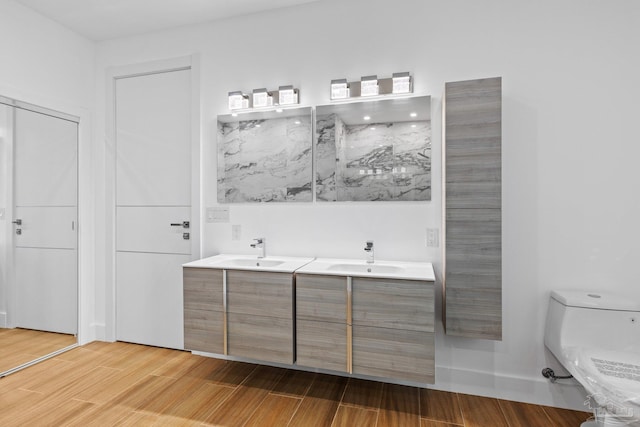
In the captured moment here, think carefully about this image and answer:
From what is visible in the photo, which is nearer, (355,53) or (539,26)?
(539,26)

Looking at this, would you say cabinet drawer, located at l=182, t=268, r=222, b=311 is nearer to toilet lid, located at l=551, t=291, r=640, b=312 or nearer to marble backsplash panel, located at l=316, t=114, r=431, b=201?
marble backsplash panel, located at l=316, t=114, r=431, b=201

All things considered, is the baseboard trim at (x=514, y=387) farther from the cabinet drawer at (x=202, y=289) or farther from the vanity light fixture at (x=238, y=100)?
the vanity light fixture at (x=238, y=100)

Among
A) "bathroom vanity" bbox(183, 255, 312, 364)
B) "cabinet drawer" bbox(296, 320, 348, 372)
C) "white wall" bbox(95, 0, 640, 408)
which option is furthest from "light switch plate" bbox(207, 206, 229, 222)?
"cabinet drawer" bbox(296, 320, 348, 372)

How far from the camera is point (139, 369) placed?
8.58 feet

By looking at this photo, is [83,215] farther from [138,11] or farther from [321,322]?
[321,322]

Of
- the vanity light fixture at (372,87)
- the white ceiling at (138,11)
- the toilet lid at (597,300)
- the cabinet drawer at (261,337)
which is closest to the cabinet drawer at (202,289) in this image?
the cabinet drawer at (261,337)

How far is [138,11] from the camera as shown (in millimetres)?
2727

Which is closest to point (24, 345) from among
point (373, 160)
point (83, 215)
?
point (83, 215)

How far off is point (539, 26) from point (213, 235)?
281cm

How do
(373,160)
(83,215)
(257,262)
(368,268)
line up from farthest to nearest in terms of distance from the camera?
(83,215)
(257,262)
(373,160)
(368,268)

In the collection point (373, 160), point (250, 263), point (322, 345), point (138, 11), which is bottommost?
point (322, 345)

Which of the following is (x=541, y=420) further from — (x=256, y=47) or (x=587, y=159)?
(x=256, y=47)

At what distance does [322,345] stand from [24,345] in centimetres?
246

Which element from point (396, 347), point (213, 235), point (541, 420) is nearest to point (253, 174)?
point (213, 235)
